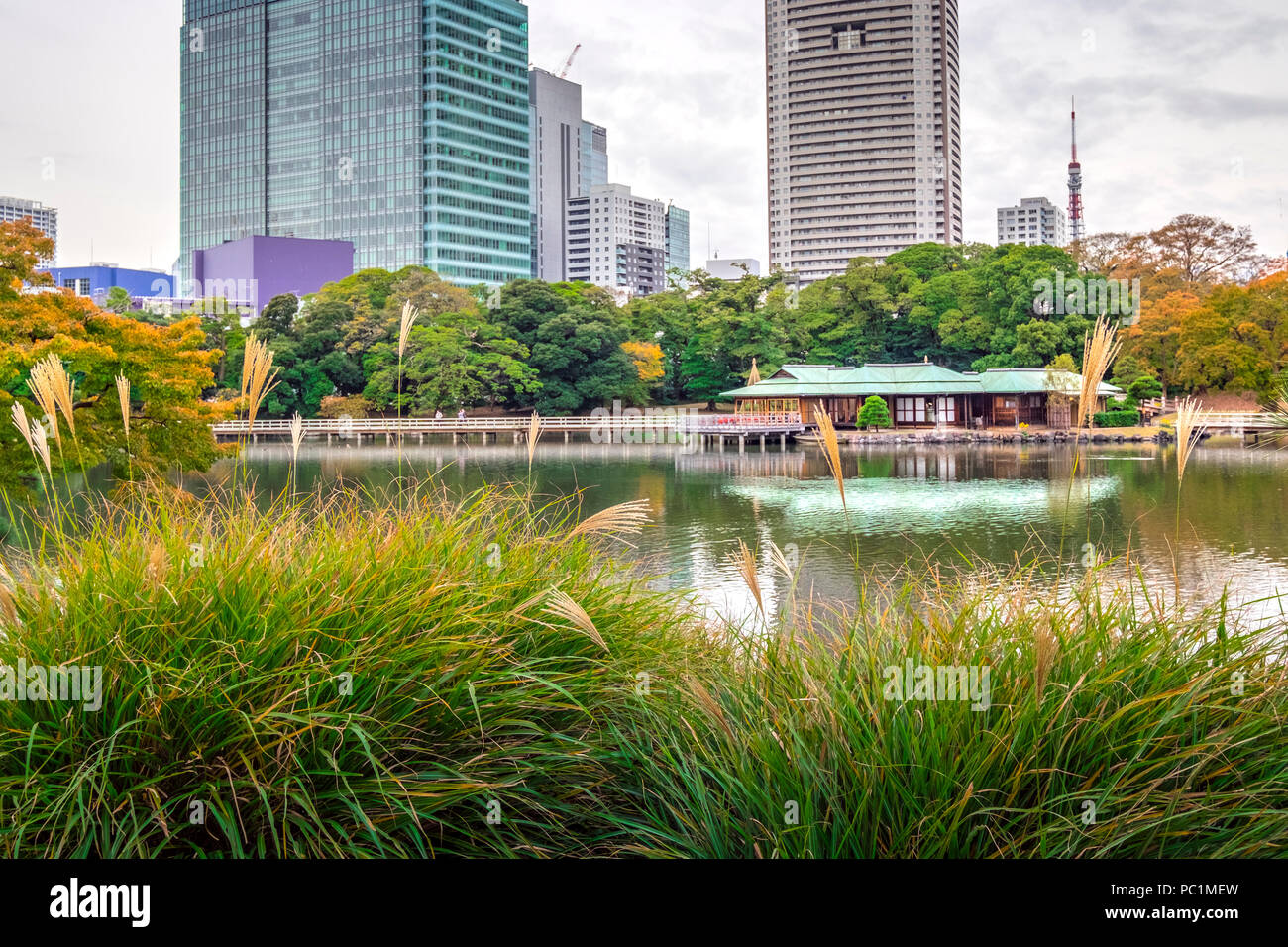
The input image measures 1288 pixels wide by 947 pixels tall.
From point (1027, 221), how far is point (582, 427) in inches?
4378

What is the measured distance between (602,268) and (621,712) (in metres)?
121

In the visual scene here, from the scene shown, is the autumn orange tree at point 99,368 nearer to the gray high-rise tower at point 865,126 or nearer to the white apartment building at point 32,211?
the white apartment building at point 32,211

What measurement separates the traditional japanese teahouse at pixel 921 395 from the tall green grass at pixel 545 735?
123 feet

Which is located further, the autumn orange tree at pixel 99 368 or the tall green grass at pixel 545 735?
the autumn orange tree at pixel 99 368

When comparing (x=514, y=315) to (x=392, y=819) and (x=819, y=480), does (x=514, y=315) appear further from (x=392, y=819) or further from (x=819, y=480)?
(x=392, y=819)

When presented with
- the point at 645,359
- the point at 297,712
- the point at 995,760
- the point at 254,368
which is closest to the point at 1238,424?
the point at 645,359

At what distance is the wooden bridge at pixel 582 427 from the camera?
127 feet

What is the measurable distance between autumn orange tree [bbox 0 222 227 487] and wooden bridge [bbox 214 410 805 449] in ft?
74.8

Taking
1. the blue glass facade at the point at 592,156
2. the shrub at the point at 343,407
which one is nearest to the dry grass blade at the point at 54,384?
the shrub at the point at 343,407

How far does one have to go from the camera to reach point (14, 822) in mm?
2016

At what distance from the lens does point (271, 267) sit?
69.3 meters

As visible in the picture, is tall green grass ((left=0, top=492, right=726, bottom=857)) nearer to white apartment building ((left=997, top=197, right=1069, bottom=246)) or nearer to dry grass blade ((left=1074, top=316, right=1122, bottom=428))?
dry grass blade ((left=1074, top=316, right=1122, bottom=428))

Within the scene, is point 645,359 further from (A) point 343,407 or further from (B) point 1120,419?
(B) point 1120,419
